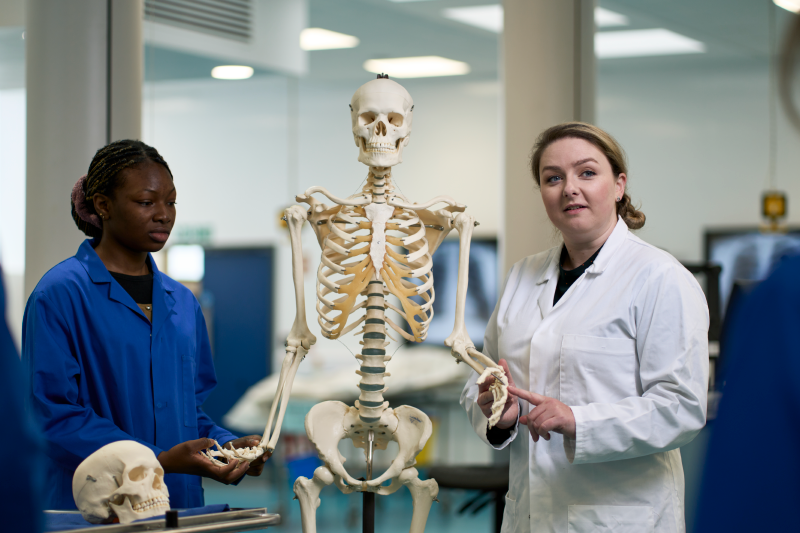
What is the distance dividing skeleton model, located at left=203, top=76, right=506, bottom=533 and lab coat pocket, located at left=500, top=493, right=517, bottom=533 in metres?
0.20

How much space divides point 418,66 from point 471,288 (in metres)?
1.84

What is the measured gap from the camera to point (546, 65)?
10.2 ft

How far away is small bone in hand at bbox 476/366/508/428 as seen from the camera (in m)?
1.54

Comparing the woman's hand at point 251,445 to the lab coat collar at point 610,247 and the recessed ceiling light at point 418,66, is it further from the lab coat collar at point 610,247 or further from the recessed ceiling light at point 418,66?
the recessed ceiling light at point 418,66

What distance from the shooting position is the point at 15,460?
50 centimetres

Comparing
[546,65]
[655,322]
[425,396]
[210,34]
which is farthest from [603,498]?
[425,396]

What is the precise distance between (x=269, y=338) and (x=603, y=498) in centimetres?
455

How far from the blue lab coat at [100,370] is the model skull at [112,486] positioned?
14 centimetres

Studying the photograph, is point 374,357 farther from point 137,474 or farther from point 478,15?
point 478,15

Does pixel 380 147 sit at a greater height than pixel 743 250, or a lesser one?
greater

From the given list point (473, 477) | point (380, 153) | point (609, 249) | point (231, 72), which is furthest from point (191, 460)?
point (231, 72)

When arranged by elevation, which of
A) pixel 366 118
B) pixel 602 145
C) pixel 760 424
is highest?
pixel 366 118

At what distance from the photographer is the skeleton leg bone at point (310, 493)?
175cm

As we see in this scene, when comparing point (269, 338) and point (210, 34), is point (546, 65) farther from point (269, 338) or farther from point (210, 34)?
point (269, 338)
